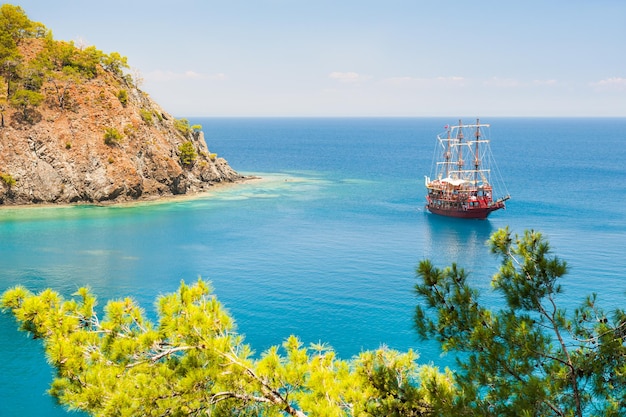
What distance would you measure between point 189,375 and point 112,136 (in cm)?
5645

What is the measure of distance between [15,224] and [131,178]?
14393 millimetres

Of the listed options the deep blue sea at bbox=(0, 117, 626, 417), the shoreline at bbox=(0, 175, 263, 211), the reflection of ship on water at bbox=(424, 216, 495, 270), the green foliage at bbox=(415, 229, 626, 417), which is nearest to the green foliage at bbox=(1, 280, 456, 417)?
the green foliage at bbox=(415, 229, 626, 417)

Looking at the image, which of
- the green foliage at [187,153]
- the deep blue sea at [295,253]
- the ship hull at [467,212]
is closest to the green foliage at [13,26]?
the deep blue sea at [295,253]

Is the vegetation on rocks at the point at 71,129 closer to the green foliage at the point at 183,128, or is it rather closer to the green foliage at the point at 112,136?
the green foliage at the point at 112,136

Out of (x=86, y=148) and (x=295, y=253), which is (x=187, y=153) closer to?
(x=86, y=148)

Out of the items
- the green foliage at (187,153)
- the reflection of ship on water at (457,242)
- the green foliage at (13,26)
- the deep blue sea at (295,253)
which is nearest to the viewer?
the deep blue sea at (295,253)

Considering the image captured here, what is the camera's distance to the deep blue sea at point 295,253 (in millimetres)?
27656

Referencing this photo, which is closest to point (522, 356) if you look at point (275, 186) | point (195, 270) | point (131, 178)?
point (195, 270)

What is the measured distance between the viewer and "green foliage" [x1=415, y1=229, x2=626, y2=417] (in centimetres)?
884

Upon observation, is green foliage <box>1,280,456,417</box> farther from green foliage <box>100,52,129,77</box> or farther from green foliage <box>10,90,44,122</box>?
green foliage <box>100,52,129,77</box>

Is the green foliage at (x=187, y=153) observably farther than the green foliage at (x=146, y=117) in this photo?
Yes

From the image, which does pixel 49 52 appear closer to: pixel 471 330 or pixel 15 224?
pixel 15 224

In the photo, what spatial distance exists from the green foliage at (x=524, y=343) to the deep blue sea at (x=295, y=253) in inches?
454

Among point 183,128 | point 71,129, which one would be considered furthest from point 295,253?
point 183,128
